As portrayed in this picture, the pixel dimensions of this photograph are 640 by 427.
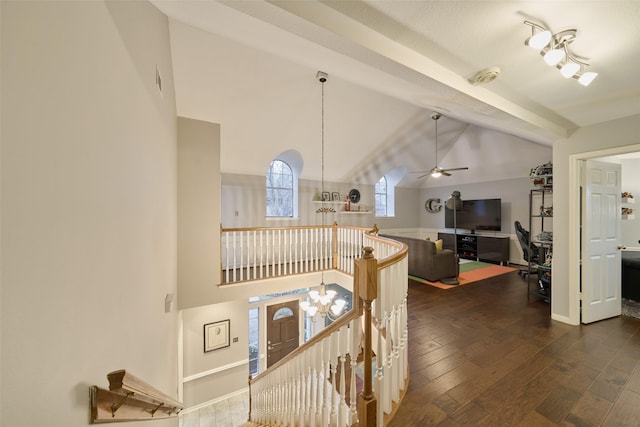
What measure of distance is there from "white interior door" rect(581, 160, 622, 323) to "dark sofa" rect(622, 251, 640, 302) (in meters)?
0.71

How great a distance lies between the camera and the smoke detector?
2016 millimetres

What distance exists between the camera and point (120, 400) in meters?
0.96

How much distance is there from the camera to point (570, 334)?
9.21 feet

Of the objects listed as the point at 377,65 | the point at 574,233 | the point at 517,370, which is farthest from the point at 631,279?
the point at 377,65

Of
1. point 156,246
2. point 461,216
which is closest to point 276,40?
point 156,246

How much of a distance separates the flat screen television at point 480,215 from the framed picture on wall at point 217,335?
7.71 m

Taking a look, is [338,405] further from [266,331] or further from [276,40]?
[266,331]

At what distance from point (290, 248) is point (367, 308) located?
3.18 metres

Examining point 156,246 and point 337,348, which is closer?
point 337,348

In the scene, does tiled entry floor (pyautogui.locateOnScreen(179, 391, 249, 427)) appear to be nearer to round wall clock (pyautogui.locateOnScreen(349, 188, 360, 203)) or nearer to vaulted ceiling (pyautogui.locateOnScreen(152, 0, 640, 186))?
vaulted ceiling (pyautogui.locateOnScreen(152, 0, 640, 186))

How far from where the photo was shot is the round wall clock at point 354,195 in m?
7.51

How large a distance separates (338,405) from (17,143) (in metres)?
1.95

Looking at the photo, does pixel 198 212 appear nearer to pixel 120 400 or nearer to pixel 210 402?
pixel 120 400

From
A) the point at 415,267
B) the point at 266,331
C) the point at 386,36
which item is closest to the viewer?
the point at 386,36
